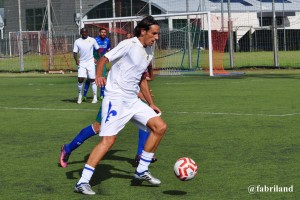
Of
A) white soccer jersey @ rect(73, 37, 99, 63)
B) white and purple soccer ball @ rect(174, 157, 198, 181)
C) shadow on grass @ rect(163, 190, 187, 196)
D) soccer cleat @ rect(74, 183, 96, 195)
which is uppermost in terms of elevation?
white soccer jersey @ rect(73, 37, 99, 63)

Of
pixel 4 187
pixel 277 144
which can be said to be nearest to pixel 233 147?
pixel 277 144

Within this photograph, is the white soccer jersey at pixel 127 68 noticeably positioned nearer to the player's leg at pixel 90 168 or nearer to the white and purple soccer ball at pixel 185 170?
the player's leg at pixel 90 168

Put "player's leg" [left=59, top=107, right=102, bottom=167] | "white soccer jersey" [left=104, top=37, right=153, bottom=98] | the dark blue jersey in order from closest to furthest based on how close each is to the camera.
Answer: "white soccer jersey" [left=104, top=37, right=153, bottom=98] < "player's leg" [left=59, top=107, right=102, bottom=167] < the dark blue jersey

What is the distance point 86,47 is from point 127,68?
528 inches

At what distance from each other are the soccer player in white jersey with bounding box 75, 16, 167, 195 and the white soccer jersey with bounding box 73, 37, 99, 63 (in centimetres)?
1325

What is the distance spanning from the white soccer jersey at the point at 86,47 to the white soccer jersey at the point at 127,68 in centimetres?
1333

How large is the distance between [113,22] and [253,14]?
3061 centimetres

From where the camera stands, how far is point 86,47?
73.5 feet

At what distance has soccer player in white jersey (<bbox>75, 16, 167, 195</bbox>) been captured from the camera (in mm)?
8961

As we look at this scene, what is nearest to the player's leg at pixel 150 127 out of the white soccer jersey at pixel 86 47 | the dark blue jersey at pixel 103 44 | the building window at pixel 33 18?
the white soccer jersey at pixel 86 47

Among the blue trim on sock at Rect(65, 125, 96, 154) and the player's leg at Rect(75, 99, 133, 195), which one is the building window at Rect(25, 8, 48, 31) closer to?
the blue trim on sock at Rect(65, 125, 96, 154)

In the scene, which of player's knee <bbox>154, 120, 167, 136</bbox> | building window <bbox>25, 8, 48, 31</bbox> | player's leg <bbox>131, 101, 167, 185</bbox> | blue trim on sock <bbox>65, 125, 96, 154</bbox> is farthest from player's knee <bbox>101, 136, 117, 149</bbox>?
building window <bbox>25, 8, 48, 31</bbox>

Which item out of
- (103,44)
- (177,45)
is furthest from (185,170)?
(177,45)

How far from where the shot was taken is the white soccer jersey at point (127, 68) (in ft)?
29.8
